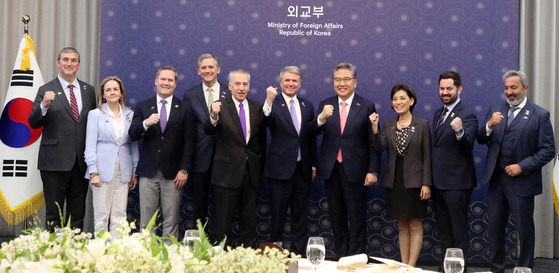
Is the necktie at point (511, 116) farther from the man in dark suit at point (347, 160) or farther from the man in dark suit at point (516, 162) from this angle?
the man in dark suit at point (347, 160)

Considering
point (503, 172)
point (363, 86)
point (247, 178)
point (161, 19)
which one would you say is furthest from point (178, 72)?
point (503, 172)

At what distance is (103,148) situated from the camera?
4.64 meters

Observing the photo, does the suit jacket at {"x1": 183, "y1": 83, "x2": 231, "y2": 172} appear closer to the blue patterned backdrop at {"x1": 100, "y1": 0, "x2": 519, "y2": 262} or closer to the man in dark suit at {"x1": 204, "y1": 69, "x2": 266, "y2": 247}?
the man in dark suit at {"x1": 204, "y1": 69, "x2": 266, "y2": 247}

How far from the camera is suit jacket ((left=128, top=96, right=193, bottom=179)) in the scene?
469 centimetres

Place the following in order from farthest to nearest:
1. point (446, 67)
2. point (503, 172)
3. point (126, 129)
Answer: point (446, 67)
point (126, 129)
point (503, 172)

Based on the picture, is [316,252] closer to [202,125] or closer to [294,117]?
[294,117]

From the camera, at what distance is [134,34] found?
5.27m

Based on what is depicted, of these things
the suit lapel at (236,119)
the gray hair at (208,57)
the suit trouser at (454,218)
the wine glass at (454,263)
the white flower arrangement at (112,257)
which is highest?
the gray hair at (208,57)

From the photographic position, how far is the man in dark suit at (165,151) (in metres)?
4.69

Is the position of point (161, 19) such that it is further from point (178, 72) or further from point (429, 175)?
point (429, 175)

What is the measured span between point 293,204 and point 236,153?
2.18 feet

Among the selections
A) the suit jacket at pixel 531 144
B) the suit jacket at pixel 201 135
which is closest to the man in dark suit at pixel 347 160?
the suit jacket at pixel 201 135

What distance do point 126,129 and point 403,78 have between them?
247cm

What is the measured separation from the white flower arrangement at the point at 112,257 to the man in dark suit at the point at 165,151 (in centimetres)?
317
